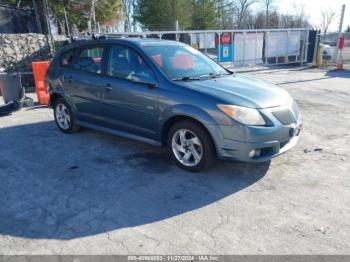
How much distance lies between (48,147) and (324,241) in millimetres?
4364

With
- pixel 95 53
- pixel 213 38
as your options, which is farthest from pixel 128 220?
pixel 213 38

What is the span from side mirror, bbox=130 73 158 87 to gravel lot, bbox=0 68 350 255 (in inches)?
44.7

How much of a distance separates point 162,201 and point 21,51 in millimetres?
11640

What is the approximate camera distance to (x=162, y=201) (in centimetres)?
362

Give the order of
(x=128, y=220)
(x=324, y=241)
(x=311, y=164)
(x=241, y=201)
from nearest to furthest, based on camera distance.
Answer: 1. (x=324, y=241)
2. (x=128, y=220)
3. (x=241, y=201)
4. (x=311, y=164)

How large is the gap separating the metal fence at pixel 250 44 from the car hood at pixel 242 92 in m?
9.75

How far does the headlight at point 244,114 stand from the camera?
3805 mm

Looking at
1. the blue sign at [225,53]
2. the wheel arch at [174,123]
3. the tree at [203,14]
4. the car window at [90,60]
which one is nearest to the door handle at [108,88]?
the car window at [90,60]

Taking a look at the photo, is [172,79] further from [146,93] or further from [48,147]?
[48,147]

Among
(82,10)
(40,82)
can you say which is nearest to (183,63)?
(40,82)

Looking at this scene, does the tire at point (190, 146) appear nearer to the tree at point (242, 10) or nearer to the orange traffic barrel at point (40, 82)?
the orange traffic barrel at point (40, 82)

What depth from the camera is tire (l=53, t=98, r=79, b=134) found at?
6.00 m

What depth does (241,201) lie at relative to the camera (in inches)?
141

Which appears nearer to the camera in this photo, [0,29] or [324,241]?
[324,241]
